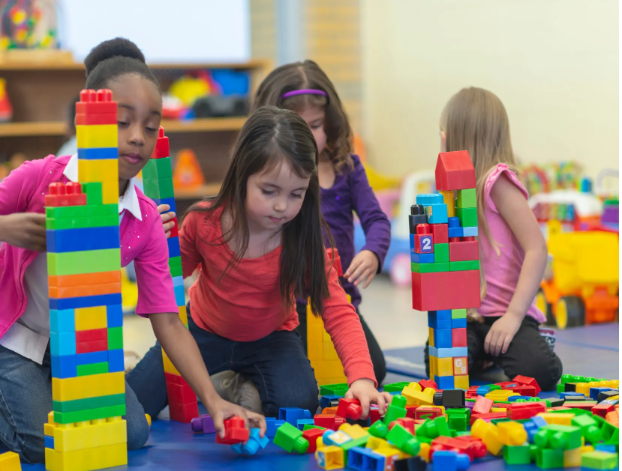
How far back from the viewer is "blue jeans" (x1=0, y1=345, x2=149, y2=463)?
52.8 inches

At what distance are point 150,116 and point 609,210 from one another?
71.1 inches

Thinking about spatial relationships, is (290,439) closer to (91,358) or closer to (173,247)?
(91,358)

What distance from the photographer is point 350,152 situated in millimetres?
2061

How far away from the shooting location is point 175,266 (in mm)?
1592

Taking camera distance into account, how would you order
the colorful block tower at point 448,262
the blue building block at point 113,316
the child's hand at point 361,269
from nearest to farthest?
the blue building block at point 113,316, the colorful block tower at point 448,262, the child's hand at point 361,269

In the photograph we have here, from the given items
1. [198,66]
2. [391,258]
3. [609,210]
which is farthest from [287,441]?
[198,66]

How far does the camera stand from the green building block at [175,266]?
5.20 feet

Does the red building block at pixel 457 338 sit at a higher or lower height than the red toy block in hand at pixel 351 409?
higher

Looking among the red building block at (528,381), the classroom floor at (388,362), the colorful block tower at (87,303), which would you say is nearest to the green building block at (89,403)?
the colorful block tower at (87,303)

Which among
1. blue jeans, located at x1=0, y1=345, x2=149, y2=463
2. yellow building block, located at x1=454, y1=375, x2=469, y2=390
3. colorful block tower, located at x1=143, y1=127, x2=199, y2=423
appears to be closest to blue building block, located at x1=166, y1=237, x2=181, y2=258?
colorful block tower, located at x1=143, y1=127, x2=199, y2=423

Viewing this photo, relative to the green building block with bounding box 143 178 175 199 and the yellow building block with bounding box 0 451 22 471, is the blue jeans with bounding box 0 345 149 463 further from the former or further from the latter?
the green building block with bounding box 143 178 175 199

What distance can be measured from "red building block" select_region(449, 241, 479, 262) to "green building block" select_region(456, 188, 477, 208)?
8 centimetres

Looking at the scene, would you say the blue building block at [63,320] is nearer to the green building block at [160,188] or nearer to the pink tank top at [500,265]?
the green building block at [160,188]

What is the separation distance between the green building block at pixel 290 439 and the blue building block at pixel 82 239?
41cm
